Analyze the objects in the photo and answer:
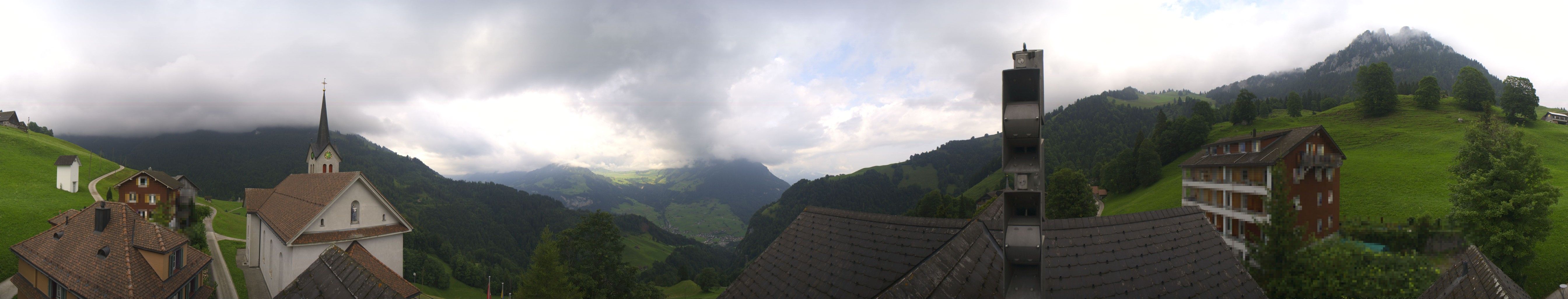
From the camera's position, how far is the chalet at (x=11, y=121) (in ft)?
287

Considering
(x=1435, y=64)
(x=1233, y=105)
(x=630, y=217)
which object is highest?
(x=1435, y=64)

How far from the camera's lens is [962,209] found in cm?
7519

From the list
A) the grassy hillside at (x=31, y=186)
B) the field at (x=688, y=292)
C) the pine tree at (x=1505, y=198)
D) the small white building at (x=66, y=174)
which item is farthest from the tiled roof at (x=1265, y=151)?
the small white building at (x=66, y=174)

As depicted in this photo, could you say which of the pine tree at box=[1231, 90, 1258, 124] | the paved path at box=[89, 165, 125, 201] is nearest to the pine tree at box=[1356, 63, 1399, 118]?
the pine tree at box=[1231, 90, 1258, 124]

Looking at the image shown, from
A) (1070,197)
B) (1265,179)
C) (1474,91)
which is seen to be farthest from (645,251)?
(1474,91)

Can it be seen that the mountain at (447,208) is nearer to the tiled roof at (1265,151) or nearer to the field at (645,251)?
the field at (645,251)

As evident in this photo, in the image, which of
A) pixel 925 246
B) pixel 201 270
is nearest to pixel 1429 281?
pixel 925 246

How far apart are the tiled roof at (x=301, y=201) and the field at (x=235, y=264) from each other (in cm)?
378

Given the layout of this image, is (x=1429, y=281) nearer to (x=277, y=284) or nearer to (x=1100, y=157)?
(x=277, y=284)

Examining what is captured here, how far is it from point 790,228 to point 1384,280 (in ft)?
33.3

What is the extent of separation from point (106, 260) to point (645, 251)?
152766mm

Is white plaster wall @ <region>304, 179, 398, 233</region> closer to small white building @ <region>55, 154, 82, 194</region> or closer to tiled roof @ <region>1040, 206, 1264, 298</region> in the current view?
tiled roof @ <region>1040, 206, 1264, 298</region>

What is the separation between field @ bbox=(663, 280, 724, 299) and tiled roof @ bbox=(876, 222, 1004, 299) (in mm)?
74027

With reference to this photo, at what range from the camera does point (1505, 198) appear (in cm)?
2081
